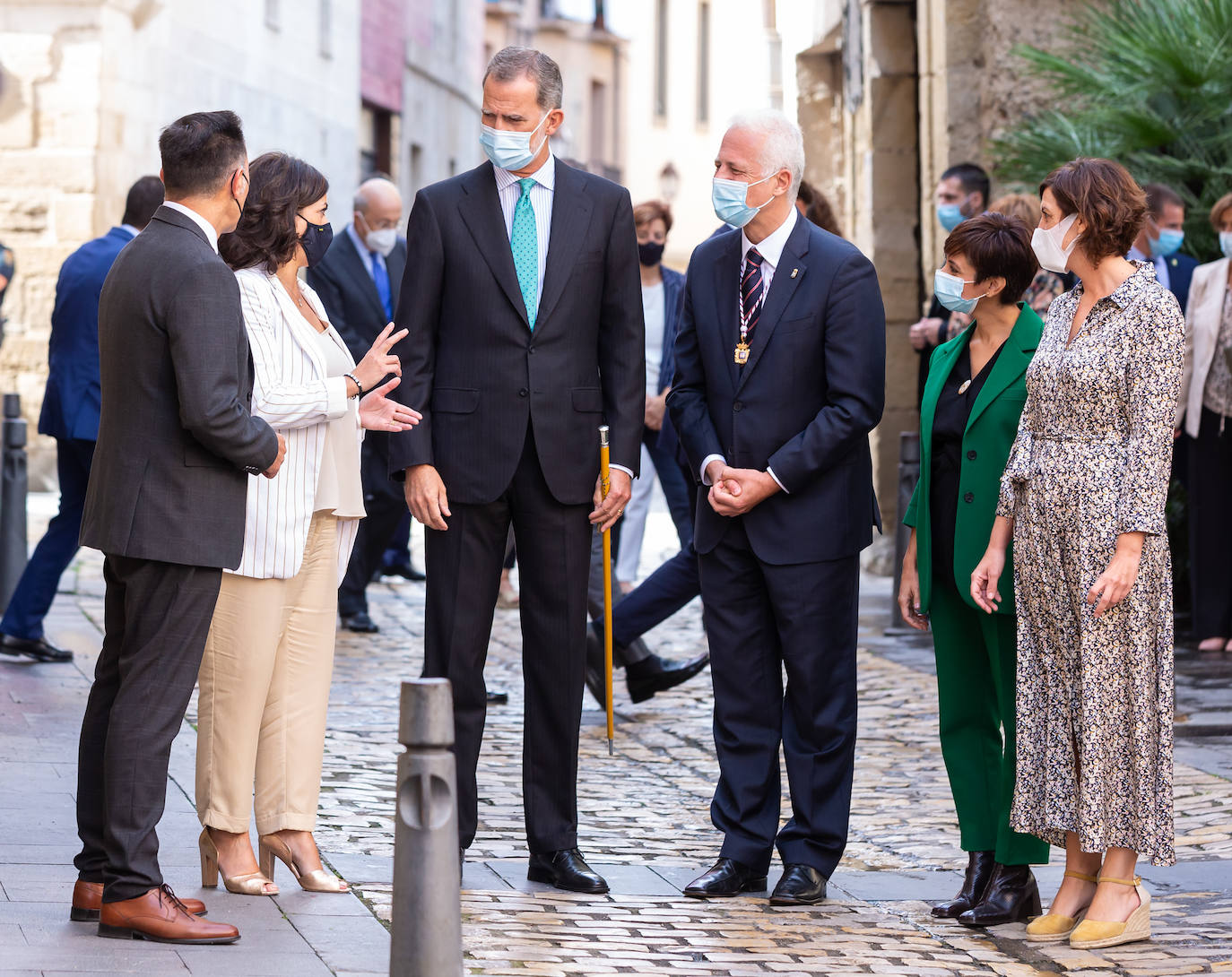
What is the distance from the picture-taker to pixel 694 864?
603cm

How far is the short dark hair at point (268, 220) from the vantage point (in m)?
5.41

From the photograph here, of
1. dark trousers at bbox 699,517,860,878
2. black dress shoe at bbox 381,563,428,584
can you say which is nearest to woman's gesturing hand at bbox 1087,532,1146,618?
dark trousers at bbox 699,517,860,878

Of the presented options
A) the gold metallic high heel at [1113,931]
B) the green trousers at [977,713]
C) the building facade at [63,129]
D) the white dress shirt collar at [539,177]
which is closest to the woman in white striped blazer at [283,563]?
the white dress shirt collar at [539,177]

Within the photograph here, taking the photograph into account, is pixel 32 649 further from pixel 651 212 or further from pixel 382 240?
pixel 651 212

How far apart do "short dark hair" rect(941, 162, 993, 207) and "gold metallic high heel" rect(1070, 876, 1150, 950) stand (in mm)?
5869

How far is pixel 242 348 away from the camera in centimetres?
493

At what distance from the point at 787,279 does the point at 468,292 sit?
2.84 feet

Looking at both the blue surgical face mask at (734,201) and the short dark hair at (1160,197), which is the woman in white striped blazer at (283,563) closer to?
the blue surgical face mask at (734,201)

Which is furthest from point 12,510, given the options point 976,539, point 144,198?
point 976,539

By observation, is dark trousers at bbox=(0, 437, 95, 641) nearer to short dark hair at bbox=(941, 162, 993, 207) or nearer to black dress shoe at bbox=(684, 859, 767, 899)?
black dress shoe at bbox=(684, 859, 767, 899)

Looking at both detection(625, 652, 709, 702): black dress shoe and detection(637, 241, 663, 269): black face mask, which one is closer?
detection(625, 652, 709, 702): black dress shoe

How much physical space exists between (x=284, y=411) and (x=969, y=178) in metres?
6.05

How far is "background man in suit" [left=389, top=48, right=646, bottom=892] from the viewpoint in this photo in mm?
5520

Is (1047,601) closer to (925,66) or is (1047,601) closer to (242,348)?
(242,348)
